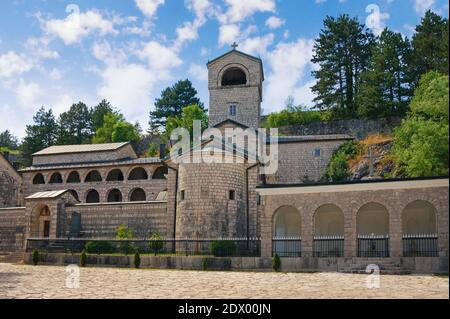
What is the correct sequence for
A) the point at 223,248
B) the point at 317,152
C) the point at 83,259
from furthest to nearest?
the point at 317,152 < the point at 83,259 < the point at 223,248

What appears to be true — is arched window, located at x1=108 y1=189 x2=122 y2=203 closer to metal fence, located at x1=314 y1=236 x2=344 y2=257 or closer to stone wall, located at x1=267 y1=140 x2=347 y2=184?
stone wall, located at x1=267 y1=140 x2=347 y2=184

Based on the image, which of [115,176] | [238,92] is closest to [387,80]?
[238,92]

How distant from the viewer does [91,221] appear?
30.3 m

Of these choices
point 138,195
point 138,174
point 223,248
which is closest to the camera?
point 223,248

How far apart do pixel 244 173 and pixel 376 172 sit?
1288cm

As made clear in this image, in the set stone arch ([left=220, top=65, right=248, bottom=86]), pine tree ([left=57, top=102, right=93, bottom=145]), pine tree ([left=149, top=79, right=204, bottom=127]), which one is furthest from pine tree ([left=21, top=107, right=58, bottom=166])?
stone arch ([left=220, top=65, right=248, bottom=86])

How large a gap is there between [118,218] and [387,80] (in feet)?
90.8

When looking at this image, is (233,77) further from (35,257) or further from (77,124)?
(77,124)

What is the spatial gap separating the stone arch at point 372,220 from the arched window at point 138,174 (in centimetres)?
2446

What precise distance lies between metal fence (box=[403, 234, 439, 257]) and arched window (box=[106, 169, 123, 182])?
3169 cm

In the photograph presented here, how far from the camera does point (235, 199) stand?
25.0 m

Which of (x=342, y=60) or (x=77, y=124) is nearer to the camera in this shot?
(x=342, y=60)

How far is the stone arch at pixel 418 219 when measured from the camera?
2388cm

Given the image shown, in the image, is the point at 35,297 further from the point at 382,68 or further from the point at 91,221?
the point at 382,68
